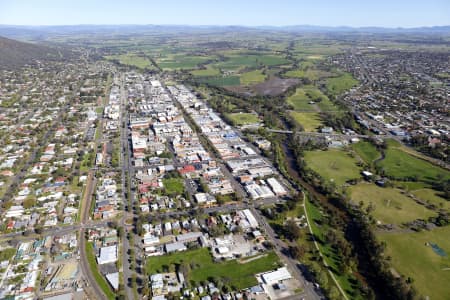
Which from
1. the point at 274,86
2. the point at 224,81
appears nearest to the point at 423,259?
the point at 274,86

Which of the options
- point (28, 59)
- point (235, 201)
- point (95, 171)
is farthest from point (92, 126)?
point (28, 59)

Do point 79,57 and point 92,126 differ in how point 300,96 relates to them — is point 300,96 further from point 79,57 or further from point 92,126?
point 79,57

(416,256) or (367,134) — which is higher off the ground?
(367,134)

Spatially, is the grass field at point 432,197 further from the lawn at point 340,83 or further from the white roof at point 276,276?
the lawn at point 340,83

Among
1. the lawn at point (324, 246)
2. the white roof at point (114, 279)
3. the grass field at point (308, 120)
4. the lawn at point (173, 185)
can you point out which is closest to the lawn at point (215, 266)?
the white roof at point (114, 279)

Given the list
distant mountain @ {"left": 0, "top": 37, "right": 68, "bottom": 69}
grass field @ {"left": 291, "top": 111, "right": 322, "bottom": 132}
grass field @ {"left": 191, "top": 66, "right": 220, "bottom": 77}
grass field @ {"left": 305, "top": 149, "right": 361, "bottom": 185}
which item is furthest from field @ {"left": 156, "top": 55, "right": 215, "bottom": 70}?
grass field @ {"left": 305, "top": 149, "right": 361, "bottom": 185}

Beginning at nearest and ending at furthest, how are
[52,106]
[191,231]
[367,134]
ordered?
[191,231] → [367,134] → [52,106]
